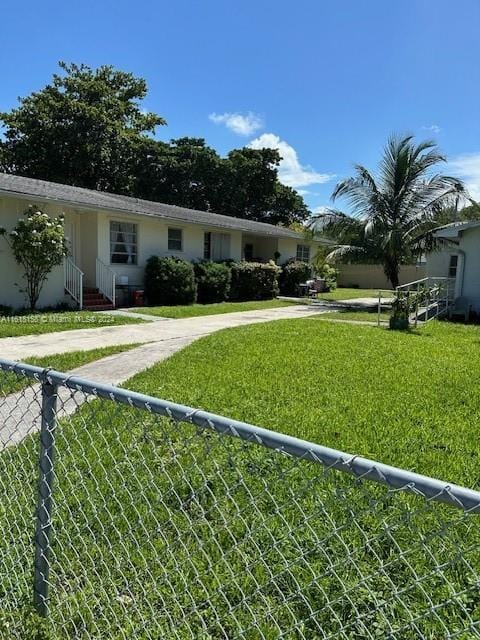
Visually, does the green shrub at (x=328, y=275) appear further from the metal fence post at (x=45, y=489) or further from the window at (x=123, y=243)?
the metal fence post at (x=45, y=489)

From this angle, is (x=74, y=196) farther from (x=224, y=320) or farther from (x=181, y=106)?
(x=181, y=106)

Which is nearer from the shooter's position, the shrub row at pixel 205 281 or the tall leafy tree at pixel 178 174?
the shrub row at pixel 205 281

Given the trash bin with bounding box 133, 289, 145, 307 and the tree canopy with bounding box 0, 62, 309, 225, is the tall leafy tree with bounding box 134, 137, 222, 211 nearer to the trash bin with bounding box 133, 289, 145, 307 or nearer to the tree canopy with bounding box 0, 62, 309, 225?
the tree canopy with bounding box 0, 62, 309, 225

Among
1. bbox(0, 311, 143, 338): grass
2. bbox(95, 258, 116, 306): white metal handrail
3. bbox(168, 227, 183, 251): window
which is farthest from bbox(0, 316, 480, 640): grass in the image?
bbox(168, 227, 183, 251): window

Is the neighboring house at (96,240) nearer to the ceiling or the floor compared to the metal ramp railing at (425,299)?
nearer to the ceiling

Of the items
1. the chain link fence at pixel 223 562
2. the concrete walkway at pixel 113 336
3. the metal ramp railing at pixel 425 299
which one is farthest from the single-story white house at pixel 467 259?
the chain link fence at pixel 223 562

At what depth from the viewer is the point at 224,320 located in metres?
14.1

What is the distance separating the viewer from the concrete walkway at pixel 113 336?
8.62 metres

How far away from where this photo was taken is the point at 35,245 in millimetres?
12664

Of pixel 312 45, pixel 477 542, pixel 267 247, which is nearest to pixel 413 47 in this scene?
pixel 312 45

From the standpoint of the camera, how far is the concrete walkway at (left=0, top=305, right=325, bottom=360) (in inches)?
339

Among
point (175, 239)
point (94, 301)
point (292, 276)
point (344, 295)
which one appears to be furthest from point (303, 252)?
point (94, 301)

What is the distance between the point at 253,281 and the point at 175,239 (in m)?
4.13

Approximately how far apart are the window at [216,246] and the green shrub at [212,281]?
66.3 inches
